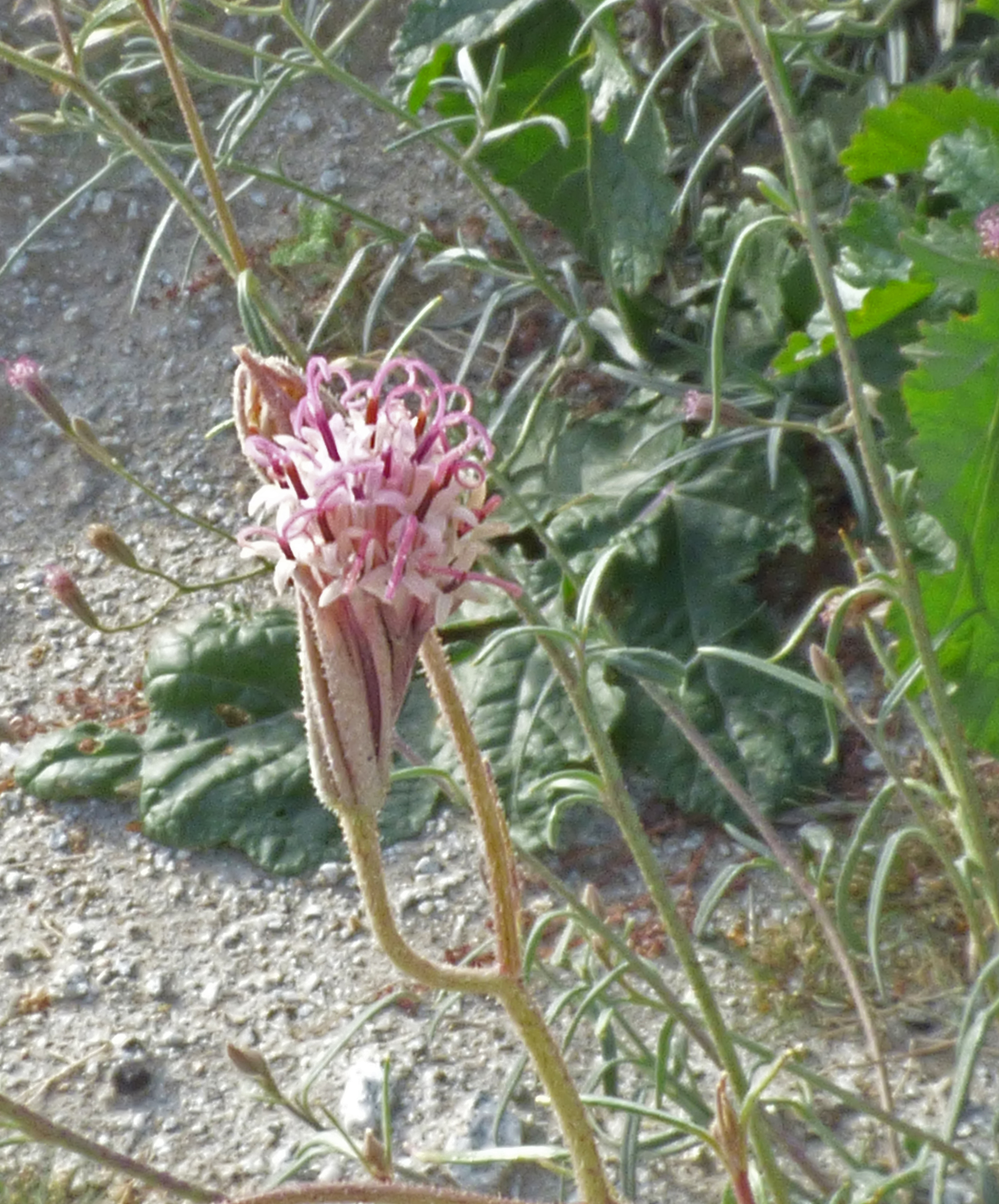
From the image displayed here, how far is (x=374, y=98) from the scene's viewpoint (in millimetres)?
2002

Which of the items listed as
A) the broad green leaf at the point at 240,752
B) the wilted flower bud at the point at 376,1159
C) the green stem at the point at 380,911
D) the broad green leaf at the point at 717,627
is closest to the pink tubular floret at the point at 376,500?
the green stem at the point at 380,911

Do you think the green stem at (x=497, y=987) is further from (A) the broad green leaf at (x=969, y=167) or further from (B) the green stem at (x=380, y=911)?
(A) the broad green leaf at (x=969, y=167)

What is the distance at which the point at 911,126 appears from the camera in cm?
178

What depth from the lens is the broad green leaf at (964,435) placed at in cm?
143

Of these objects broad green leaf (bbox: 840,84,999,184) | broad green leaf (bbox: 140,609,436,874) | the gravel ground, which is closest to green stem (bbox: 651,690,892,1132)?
the gravel ground

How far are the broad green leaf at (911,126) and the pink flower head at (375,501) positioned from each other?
1066mm

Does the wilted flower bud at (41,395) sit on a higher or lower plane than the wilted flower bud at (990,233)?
higher

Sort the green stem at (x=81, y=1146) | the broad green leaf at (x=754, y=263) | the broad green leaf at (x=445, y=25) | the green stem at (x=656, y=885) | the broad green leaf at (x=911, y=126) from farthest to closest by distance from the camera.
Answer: the broad green leaf at (x=445, y=25), the broad green leaf at (x=754, y=263), the broad green leaf at (x=911, y=126), the green stem at (x=656, y=885), the green stem at (x=81, y=1146)

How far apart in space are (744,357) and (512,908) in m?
1.60

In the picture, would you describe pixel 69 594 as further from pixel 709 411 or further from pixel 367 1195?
pixel 367 1195

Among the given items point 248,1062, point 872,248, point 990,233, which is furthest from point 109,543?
point 872,248

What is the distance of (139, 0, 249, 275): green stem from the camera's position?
45.6 inches

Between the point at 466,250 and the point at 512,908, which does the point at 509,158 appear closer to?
the point at 466,250

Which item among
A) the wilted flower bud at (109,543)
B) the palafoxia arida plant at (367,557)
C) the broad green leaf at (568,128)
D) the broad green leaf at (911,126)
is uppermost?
the broad green leaf at (568,128)
